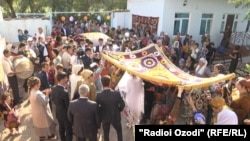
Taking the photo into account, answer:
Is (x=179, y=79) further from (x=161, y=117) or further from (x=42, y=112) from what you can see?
(x=42, y=112)

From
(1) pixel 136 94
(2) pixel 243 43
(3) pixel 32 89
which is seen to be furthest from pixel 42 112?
→ (2) pixel 243 43

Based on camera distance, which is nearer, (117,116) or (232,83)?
(117,116)

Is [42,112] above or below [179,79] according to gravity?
below

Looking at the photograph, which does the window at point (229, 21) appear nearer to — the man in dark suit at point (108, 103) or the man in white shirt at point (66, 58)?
the man in white shirt at point (66, 58)

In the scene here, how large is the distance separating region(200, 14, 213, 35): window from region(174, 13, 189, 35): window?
999 mm

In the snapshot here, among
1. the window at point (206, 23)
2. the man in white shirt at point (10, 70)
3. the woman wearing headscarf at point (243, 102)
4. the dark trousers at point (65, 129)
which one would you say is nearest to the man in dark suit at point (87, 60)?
the man in white shirt at point (10, 70)

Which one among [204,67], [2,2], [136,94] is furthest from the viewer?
[2,2]

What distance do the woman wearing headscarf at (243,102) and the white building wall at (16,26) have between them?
39.5 feet

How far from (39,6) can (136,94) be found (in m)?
18.3

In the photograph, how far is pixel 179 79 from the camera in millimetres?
5754

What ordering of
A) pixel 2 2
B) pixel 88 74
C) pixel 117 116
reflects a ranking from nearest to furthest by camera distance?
pixel 117 116
pixel 88 74
pixel 2 2

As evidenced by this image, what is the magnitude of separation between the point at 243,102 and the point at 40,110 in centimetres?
374

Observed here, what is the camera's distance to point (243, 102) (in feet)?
15.2

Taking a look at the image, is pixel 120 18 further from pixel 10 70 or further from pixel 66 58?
pixel 10 70
